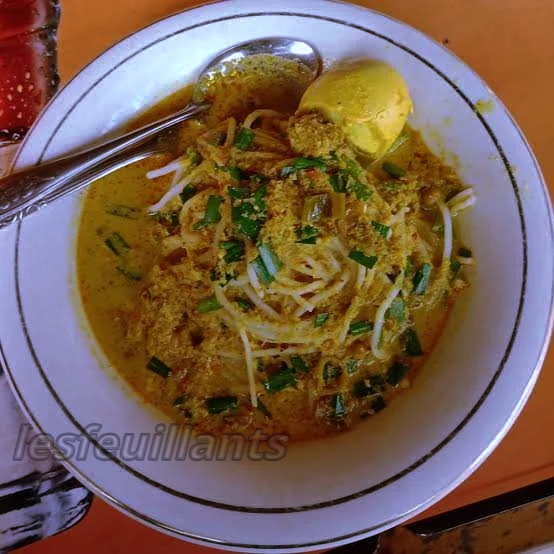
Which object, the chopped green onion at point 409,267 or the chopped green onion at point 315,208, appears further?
the chopped green onion at point 409,267

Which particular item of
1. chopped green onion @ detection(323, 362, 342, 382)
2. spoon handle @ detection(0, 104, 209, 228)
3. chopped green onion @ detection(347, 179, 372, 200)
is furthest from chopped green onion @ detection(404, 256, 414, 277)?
spoon handle @ detection(0, 104, 209, 228)

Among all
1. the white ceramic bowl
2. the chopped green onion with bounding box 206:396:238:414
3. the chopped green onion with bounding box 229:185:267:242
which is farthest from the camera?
the chopped green onion with bounding box 206:396:238:414

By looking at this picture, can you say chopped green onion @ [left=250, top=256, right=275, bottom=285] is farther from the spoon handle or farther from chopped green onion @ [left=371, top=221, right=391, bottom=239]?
the spoon handle

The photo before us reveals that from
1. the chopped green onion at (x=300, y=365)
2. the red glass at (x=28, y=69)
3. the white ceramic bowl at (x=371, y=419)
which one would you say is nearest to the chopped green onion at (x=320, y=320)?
the chopped green onion at (x=300, y=365)

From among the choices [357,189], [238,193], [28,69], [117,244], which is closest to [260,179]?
[238,193]

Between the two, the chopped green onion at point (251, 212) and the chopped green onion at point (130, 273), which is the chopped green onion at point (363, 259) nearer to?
the chopped green onion at point (251, 212)

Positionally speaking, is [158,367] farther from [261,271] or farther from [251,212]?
[251,212]
